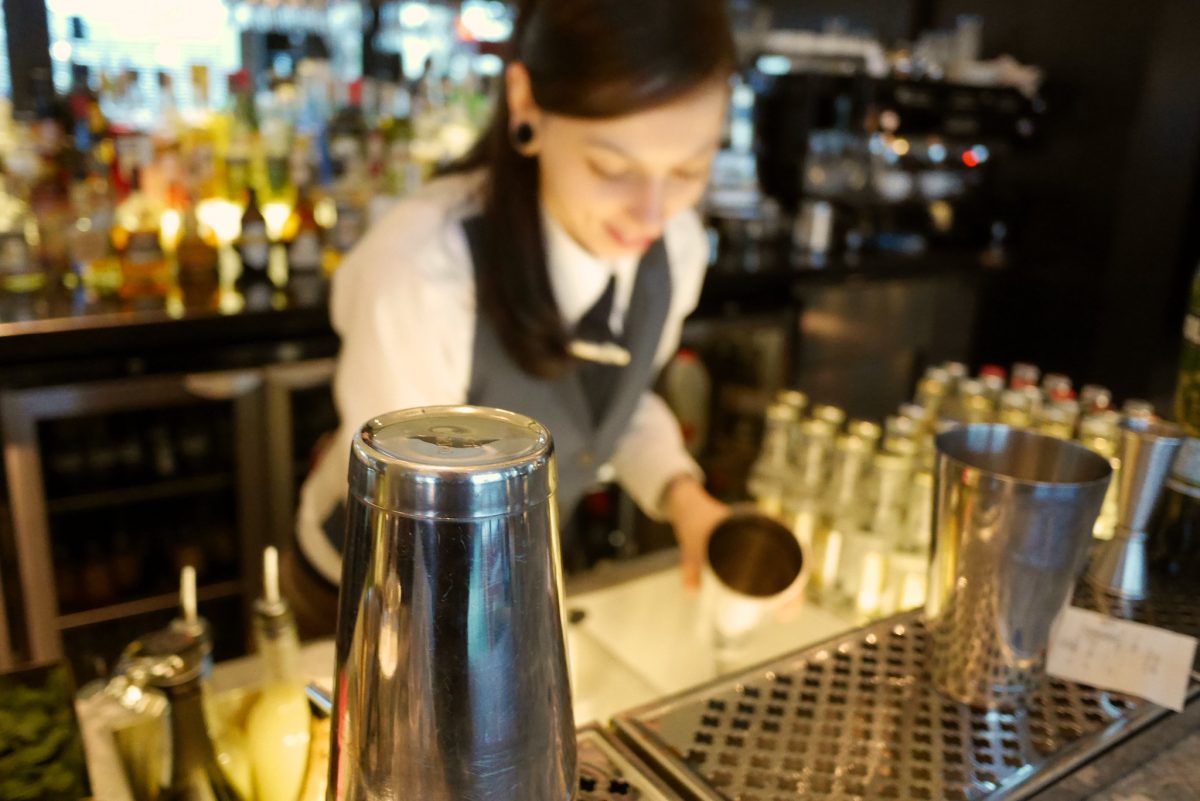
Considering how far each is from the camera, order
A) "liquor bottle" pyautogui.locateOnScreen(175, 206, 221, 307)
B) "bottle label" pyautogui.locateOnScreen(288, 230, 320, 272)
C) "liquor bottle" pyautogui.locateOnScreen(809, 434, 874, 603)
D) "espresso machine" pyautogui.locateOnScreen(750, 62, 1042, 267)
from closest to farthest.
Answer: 1. "liquor bottle" pyautogui.locateOnScreen(809, 434, 874, 603)
2. "liquor bottle" pyautogui.locateOnScreen(175, 206, 221, 307)
3. "bottle label" pyautogui.locateOnScreen(288, 230, 320, 272)
4. "espresso machine" pyautogui.locateOnScreen(750, 62, 1042, 267)

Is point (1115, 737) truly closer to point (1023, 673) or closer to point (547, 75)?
point (1023, 673)

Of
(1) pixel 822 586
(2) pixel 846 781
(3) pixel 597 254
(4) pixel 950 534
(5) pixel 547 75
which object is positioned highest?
(5) pixel 547 75

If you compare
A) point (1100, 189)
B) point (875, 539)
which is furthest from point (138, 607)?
point (1100, 189)

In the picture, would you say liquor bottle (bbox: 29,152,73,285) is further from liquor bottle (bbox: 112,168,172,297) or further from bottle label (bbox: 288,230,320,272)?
bottle label (bbox: 288,230,320,272)

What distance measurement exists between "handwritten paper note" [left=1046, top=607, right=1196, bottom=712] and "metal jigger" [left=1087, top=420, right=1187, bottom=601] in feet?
0.23

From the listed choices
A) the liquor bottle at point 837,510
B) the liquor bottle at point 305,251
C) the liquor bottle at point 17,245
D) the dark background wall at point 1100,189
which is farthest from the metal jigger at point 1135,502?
the dark background wall at point 1100,189

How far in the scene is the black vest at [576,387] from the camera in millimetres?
1323

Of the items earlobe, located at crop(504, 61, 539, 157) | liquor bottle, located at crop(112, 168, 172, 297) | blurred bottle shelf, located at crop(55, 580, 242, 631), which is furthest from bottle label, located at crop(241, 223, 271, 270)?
earlobe, located at crop(504, 61, 539, 157)

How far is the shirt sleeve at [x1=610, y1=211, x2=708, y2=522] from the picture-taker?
1434 mm

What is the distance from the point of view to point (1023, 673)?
740 mm

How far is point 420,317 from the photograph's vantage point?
1.19 metres

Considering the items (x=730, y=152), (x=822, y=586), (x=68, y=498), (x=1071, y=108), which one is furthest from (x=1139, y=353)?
(x=68, y=498)

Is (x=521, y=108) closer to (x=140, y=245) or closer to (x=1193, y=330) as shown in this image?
(x=1193, y=330)

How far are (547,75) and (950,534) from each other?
69 cm
